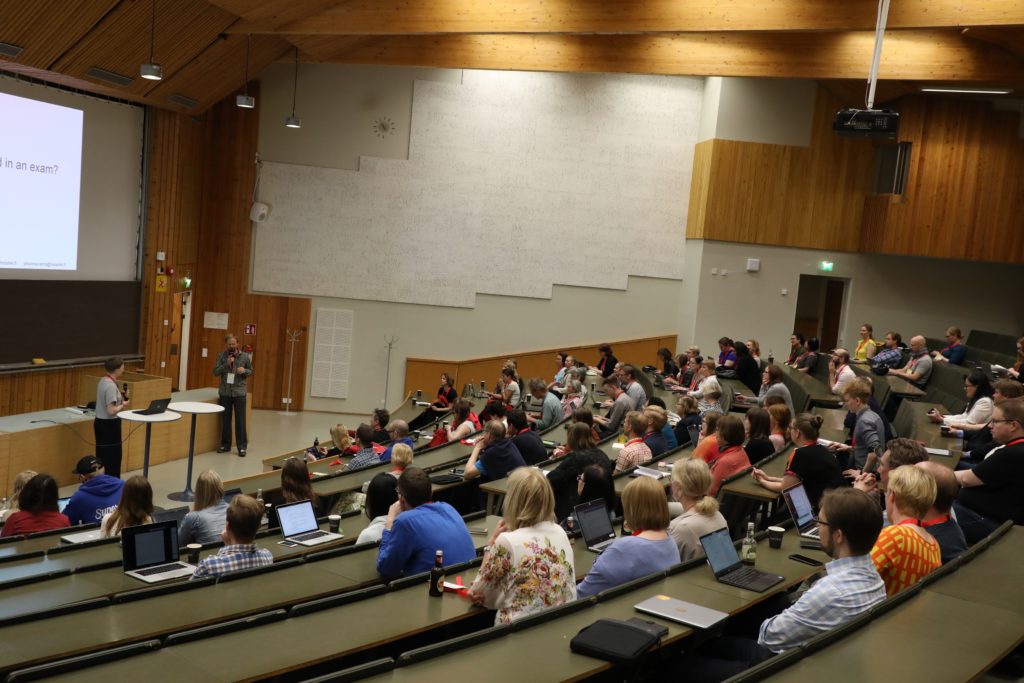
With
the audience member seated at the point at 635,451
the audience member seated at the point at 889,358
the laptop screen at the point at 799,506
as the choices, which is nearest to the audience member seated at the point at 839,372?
the audience member seated at the point at 889,358

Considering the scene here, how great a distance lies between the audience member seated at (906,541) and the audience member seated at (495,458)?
3.54 meters

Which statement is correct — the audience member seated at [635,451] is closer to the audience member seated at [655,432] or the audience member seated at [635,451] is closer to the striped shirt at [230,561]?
the audience member seated at [655,432]

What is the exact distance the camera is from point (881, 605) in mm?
3600

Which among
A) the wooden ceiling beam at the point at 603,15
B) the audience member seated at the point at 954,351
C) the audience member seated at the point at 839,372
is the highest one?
the wooden ceiling beam at the point at 603,15

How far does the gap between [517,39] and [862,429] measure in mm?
9501

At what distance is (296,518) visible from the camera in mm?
5668

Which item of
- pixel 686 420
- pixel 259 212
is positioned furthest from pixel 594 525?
pixel 259 212

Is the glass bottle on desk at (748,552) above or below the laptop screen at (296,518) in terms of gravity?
above

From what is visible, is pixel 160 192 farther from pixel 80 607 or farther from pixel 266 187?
pixel 80 607

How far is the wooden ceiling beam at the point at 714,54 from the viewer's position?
12.8 metres

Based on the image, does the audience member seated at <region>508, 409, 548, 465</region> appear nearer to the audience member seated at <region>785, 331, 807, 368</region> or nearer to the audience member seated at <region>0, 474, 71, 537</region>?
the audience member seated at <region>0, 474, 71, 537</region>

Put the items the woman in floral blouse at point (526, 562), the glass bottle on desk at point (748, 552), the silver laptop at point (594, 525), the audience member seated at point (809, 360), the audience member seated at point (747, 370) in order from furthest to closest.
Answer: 1. the audience member seated at point (809, 360)
2. the audience member seated at point (747, 370)
3. the silver laptop at point (594, 525)
4. the glass bottle on desk at point (748, 552)
5. the woman in floral blouse at point (526, 562)

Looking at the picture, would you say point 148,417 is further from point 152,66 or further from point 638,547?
point 638,547

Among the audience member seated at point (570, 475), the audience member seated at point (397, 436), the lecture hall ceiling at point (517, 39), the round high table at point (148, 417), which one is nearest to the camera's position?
the audience member seated at point (570, 475)
